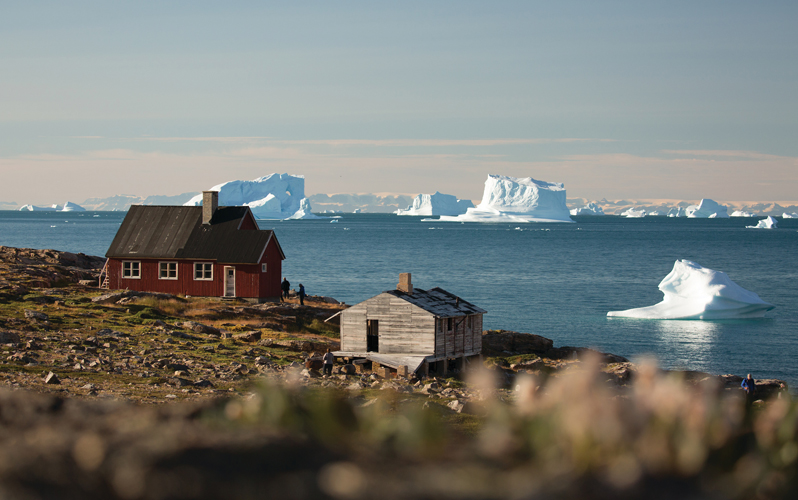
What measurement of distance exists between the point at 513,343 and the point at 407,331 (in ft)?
38.7

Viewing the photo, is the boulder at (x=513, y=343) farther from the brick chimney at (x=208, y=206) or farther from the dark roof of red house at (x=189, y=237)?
the brick chimney at (x=208, y=206)

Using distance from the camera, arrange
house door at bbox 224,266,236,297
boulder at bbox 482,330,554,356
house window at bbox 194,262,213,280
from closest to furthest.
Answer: boulder at bbox 482,330,554,356
house door at bbox 224,266,236,297
house window at bbox 194,262,213,280

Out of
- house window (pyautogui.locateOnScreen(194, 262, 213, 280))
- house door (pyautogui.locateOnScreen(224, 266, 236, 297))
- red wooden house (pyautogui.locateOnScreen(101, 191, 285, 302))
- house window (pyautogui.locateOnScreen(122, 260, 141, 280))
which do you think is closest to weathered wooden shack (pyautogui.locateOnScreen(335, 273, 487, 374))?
red wooden house (pyautogui.locateOnScreen(101, 191, 285, 302))

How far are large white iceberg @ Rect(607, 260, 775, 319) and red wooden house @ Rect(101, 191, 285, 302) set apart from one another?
29.1m

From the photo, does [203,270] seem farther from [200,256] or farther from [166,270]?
[166,270]

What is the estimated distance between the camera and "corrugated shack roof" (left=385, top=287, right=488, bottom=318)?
28.7m

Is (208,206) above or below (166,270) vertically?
above

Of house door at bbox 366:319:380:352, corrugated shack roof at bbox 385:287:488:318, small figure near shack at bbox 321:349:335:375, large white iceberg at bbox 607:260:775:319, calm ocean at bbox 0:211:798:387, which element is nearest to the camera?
small figure near shack at bbox 321:349:335:375

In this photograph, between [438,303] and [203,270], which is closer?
[438,303]

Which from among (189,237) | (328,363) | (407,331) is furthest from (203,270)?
(328,363)

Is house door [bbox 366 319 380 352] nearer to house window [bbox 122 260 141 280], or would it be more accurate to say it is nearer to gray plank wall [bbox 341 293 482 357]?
gray plank wall [bbox 341 293 482 357]

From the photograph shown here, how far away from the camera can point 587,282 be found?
3248 inches

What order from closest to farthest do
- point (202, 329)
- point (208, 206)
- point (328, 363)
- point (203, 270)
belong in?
point (328, 363)
point (202, 329)
point (203, 270)
point (208, 206)

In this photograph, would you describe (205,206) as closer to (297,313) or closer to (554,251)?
(297,313)
